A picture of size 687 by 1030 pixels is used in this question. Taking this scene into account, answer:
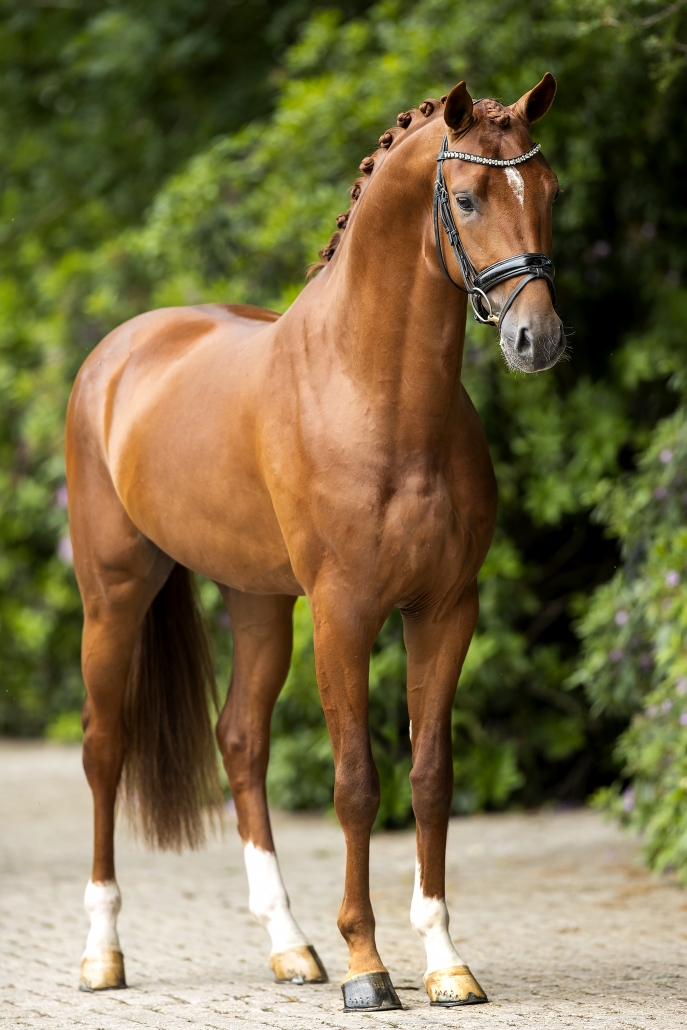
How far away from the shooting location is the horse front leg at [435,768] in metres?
3.56

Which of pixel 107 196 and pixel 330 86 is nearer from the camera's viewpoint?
pixel 330 86

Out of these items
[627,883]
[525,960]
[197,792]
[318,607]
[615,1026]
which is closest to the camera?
[615,1026]

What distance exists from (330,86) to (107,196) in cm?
510

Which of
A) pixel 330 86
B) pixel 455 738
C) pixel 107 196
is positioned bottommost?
pixel 455 738

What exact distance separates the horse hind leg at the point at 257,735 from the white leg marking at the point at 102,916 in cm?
44

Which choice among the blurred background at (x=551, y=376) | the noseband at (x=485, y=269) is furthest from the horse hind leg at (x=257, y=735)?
the blurred background at (x=551, y=376)

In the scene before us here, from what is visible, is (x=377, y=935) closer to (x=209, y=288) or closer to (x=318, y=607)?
(x=318, y=607)

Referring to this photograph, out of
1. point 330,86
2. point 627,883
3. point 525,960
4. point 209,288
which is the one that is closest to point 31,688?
point 209,288

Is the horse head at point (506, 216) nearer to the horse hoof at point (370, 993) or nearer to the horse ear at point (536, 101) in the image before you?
the horse ear at point (536, 101)

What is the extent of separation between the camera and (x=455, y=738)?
722 centimetres

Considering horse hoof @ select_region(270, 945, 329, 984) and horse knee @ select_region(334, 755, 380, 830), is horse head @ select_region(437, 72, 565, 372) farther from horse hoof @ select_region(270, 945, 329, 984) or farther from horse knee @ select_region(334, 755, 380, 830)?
horse hoof @ select_region(270, 945, 329, 984)

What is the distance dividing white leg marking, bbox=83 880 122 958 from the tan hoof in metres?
0.02

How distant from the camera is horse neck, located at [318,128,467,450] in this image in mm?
3355

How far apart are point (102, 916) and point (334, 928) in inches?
45.7
